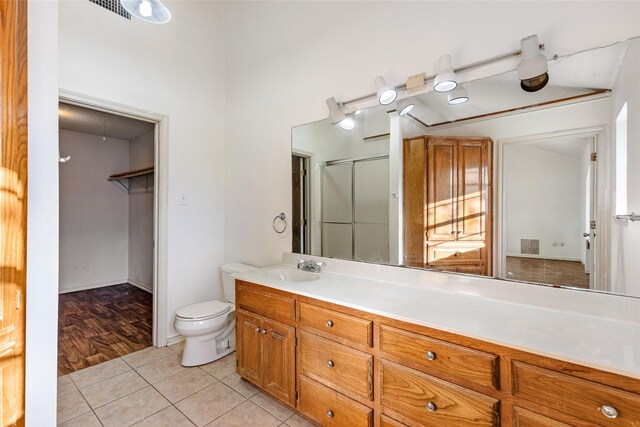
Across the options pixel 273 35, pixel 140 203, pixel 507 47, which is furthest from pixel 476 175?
pixel 140 203

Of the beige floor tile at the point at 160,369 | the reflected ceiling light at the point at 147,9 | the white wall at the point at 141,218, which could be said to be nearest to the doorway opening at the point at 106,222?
the white wall at the point at 141,218

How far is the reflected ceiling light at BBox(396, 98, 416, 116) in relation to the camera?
1762 mm

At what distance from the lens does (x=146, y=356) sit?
2438 mm

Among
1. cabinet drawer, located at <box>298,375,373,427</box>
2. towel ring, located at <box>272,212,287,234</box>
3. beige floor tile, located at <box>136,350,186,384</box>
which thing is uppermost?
towel ring, located at <box>272,212,287,234</box>

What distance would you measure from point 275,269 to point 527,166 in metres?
1.72

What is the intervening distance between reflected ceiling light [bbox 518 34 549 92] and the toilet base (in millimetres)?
2673

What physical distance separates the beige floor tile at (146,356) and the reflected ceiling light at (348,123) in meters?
2.39

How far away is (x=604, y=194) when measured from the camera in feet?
4.09

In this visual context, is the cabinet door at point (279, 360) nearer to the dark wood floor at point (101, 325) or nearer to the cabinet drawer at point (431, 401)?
the cabinet drawer at point (431, 401)

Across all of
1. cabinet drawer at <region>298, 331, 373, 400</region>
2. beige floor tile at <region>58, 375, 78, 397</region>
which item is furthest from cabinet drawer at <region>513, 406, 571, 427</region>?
beige floor tile at <region>58, 375, 78, 397</region>

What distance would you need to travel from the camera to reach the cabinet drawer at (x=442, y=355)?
1039 millimetres

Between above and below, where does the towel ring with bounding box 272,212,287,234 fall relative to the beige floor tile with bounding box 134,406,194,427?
above

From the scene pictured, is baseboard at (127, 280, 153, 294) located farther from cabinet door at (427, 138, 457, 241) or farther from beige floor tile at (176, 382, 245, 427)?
cabinet door at (427, 138, 457, 241)

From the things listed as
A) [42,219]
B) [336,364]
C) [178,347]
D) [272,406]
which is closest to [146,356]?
[178,347]
